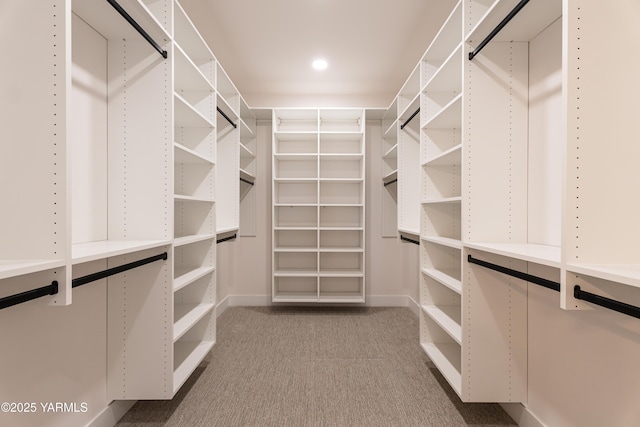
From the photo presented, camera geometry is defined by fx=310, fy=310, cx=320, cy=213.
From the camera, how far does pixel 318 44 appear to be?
112 inches

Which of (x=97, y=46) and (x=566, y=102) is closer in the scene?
(x=566, y=102)

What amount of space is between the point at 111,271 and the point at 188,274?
80cm

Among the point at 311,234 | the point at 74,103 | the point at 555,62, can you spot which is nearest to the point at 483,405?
the point at 555,62

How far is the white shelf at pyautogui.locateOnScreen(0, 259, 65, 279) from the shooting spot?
782 mm

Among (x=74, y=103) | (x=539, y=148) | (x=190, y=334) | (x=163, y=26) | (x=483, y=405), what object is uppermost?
(x=163, y=26)

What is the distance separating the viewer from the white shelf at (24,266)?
0.78 m

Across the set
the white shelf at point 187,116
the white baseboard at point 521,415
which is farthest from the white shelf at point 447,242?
the white shelf at point 187,116

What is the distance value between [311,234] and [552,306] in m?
2.79

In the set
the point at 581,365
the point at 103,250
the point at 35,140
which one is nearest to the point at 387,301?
the point at 581,365

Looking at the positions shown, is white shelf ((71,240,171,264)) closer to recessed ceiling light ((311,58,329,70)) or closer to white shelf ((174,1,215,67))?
white shelf ((174,1,215,67))

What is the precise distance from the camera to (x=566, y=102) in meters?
0.99

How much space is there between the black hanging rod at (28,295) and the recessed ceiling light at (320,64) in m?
2.93

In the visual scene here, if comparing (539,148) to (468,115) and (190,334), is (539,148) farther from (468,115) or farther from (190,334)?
(190,334)

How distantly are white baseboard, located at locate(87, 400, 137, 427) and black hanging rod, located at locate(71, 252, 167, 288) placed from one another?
2.79 feet
